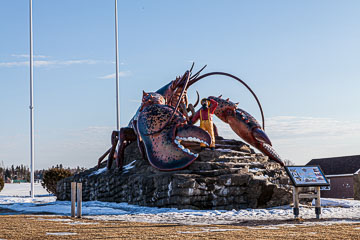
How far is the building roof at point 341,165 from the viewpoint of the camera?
3498cm

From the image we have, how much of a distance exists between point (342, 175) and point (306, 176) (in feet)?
78.2

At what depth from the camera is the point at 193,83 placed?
61.0 ft

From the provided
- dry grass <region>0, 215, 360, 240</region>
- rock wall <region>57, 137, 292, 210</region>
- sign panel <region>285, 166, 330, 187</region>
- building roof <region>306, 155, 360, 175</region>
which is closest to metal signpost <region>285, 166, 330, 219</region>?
sign panel <region>285, 166, 330, 187</region>

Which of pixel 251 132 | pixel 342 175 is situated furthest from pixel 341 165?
pixel 251 132

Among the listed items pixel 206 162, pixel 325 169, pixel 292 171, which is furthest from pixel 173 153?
pixel 325 169

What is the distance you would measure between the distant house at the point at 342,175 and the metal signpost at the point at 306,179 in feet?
67.6

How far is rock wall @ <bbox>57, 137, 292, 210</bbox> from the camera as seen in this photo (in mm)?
14469

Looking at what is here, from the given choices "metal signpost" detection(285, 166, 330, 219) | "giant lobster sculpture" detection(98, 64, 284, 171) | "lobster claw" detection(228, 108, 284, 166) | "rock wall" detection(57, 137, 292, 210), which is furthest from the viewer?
"lobster claw" detection(228, 108, 284, 166)

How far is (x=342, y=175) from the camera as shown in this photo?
34.8 meters

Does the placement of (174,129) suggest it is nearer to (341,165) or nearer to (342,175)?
(342,175)

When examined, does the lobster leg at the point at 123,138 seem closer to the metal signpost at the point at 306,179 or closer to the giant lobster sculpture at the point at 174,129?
the giant lobster sculpture at the point at 174,129

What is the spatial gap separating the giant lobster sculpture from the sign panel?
3847mm

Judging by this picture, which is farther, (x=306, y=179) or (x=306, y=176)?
(x=306, y=176)

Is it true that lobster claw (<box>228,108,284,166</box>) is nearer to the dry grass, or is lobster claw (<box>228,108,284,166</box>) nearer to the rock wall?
the rock wall
